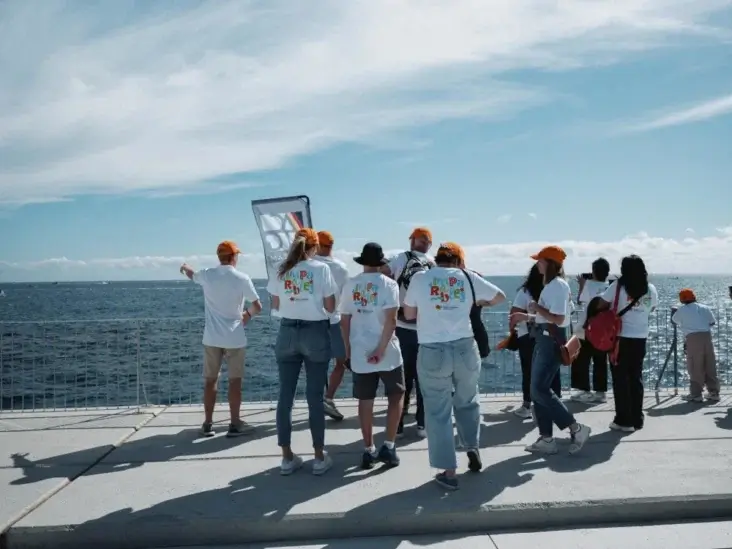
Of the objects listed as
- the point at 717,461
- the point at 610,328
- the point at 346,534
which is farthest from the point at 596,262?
the point at 346,534

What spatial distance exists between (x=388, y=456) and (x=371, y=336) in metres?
1.00

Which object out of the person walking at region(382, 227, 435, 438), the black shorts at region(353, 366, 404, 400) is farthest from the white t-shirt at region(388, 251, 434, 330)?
the black shorts at region(353, 366, 404, 400)

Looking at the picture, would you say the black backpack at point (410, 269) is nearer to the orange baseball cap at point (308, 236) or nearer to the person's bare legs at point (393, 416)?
the person's bare legs at point (393, 416)

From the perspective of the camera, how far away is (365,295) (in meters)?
5.34

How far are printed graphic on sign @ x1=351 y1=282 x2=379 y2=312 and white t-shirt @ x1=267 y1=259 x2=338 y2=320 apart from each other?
0.19m

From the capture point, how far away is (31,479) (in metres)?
5.16

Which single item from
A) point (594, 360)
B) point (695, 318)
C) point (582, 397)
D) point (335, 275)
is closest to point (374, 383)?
point (335, 275)

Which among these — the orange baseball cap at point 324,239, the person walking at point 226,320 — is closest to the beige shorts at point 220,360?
the person walking at point 226,320

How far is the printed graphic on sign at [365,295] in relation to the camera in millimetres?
5309

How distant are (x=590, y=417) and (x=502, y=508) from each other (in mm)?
3139

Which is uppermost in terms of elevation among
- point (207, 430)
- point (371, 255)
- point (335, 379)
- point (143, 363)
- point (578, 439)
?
point (371, 255)

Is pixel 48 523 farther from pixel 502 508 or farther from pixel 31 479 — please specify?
pixel 502 508

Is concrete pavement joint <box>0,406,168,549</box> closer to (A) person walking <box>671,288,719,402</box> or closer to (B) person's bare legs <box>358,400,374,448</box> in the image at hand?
(B) person's bare legs <box>358,400,374,448</box>

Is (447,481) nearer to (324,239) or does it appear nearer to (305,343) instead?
(305,343)
